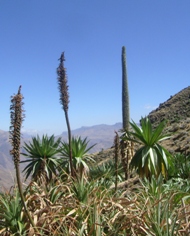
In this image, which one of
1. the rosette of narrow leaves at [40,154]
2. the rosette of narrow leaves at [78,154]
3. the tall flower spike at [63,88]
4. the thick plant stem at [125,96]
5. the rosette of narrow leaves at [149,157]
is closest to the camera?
the tall flower spike at [63,88]

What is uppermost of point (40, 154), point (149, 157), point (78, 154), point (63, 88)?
point (63, 88)

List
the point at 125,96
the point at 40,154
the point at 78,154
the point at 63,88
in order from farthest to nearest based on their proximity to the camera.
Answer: the point at 125,96, the point at 78,154, the point at 40,154, the point at 63,88

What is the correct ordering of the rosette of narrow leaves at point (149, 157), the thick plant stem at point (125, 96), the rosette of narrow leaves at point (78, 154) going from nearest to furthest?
the rosette of narrow leaves at point (149, 157) → the rosette of narrow leaves at point (78, 154) → the thick plant stem at point (125, 96)

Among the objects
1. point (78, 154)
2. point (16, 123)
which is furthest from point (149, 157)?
point (16, 123)

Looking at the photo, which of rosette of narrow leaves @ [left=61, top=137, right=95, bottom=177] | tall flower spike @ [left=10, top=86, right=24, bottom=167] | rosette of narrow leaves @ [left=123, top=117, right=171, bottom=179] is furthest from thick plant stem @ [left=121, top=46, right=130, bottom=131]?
tall flower spike @ [left=10, top=86, right=24, bottom=167]

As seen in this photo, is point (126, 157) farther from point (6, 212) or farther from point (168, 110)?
point (168, 110)

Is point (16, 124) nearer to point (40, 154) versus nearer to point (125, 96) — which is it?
point (40, 154)

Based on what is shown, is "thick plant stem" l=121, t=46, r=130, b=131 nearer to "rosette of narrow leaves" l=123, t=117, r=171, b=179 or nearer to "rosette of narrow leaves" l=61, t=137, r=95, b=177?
"rosette of narrow leaves" l=61, t=137, r=95, b=177

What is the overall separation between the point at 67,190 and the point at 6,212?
4.93 feet

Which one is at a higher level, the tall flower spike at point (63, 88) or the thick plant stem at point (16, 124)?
the tall flower spike at point (63, 88)

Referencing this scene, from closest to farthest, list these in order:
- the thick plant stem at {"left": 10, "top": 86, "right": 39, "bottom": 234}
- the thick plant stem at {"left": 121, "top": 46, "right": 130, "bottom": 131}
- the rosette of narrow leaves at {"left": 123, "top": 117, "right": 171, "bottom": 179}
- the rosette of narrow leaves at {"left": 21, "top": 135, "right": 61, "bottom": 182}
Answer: the thick plant stem at {"left": 10, "top": 86, "right": 39, "bottom": 234} → the rosette of narrow leaves at {"left": 123, "top": 117, "right": 171, "bottom": 179} → the rosette of narrow leaves at {"left": 21, "top": 135, "right": 61, "bottom": 182} → the thick plant stem at {"left": 121, "top": 46, "right": 130, "bottom": 131}

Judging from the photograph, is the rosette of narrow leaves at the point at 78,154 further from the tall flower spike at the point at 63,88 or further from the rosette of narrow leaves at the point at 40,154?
the tall flower spike at the point at 63,88

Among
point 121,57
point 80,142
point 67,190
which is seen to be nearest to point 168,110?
point 121,57

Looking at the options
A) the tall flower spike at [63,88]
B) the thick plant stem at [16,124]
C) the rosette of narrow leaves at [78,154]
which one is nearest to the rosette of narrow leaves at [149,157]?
the rosette of narrow leaves at [78,154]
